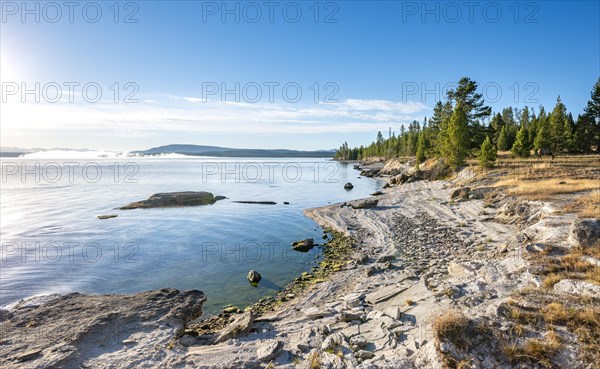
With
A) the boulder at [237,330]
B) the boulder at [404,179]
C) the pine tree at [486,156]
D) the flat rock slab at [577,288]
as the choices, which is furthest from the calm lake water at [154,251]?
the pine tree at [486,156]

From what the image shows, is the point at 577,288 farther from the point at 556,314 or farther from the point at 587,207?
the point at 587,207

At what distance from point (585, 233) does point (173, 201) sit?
50794 millimetres

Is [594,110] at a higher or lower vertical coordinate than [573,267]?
higher

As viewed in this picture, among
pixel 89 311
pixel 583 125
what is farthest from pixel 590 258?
pixel 583 125

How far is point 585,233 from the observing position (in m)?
13.3

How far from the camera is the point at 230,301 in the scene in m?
16.2

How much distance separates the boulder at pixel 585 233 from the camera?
13047mm

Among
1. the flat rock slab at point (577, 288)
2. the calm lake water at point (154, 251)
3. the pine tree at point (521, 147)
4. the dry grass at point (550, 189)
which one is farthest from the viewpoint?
the pine tree at point (521, 147)

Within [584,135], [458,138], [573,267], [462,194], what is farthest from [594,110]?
[573,267]

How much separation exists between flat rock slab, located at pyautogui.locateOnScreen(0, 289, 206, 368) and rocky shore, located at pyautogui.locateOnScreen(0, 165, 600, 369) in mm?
54

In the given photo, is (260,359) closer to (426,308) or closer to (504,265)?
(426,308)

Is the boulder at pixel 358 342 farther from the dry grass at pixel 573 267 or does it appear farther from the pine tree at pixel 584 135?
the pine tree at pixel 584 135

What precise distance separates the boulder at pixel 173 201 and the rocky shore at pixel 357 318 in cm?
3557

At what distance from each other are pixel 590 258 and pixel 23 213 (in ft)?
198
